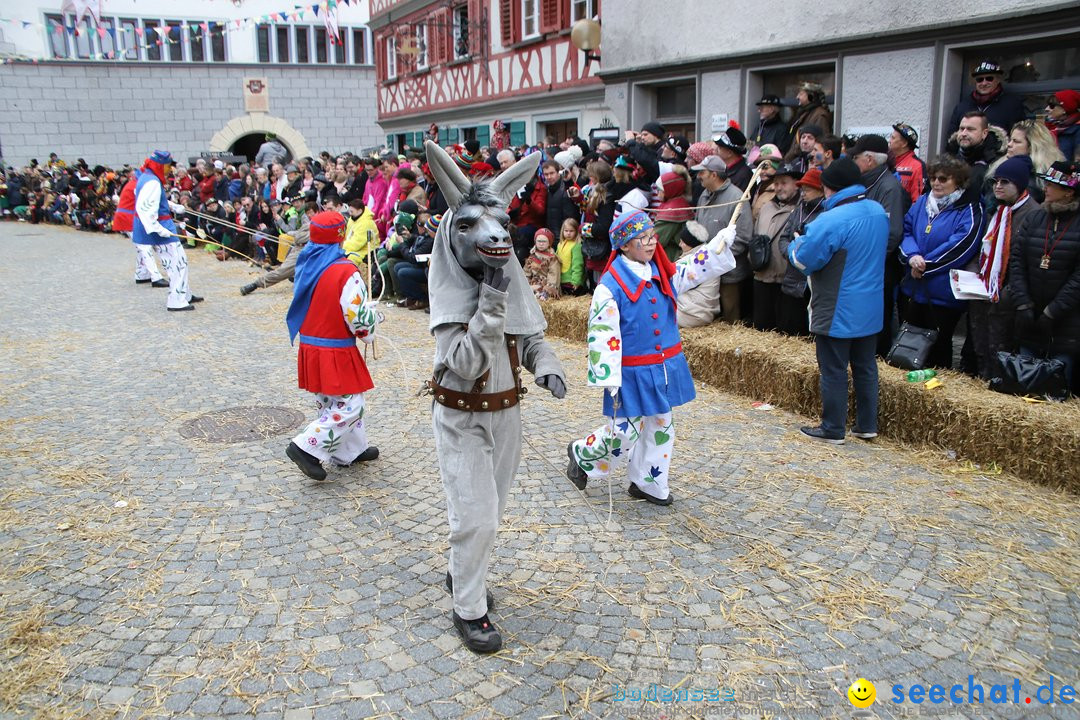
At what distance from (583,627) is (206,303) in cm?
1036

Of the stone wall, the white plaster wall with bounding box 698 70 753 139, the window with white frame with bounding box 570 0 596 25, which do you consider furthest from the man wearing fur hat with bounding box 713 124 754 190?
the stone wall

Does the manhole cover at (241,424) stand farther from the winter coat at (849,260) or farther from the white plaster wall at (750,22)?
the white plaster wall at (750,22)

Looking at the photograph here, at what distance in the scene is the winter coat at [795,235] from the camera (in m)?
7.06

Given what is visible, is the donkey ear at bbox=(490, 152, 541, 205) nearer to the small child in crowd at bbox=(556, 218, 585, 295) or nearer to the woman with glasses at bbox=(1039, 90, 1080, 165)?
the woman with glasses at bbox=(1039, 90, 1080, 165)

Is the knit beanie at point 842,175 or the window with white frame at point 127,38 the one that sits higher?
the window with white frame at point 127,38

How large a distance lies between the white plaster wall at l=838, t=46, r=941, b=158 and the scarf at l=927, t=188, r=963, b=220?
2.75 meters

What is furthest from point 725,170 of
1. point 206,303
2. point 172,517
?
point 206,303

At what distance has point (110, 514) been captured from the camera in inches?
195

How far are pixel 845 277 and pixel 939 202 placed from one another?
152 cm

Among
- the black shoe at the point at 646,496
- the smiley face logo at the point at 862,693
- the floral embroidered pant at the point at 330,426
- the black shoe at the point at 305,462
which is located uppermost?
the floral embroidered pant at the point at 330,426

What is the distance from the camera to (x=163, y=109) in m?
32.1

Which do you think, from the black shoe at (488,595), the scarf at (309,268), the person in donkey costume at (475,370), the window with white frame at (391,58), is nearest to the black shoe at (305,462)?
the scarf at (309,268)

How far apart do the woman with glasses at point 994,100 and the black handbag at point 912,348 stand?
8.92 ft

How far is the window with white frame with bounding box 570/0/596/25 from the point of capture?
50.1 ft
